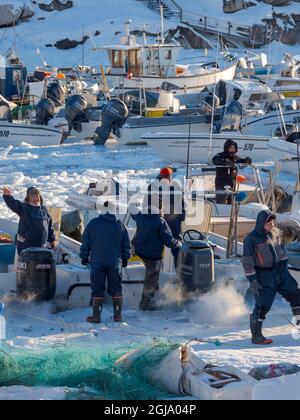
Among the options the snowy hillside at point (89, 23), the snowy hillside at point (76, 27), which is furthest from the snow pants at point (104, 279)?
the snowy hillside at point (76, 27)

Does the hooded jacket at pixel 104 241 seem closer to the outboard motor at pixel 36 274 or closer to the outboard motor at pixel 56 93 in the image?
the outboard motor at pixel 36 274

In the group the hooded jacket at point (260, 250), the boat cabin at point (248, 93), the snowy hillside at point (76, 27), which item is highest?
the hooded jacket at point (260, 250)

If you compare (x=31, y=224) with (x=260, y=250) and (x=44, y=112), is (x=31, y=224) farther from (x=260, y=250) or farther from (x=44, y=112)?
(x=44, y=112)

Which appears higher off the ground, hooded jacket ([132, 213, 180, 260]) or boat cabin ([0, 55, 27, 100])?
hooded jacket ([132, 213, 180, 260])

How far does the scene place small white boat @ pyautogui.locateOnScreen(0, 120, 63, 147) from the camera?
25.9m

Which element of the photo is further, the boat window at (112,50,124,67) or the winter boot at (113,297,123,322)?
the boat window at (112,50,124,67)

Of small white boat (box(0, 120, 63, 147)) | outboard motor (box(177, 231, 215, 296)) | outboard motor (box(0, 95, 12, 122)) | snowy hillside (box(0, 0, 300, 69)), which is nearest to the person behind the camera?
outboard motor (box(177, 231, 215, 296))

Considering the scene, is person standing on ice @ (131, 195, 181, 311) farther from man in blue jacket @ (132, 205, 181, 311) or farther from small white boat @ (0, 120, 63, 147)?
small white boat @ (0, 120, 63, 147)

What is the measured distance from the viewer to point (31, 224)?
1027 centimetres

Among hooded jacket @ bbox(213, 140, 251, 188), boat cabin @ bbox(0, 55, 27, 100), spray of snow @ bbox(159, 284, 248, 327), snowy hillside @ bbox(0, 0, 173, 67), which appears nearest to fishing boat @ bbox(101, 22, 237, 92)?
boat cabin @ bbox(0, 55, 27, 100)

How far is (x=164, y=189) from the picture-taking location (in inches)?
410

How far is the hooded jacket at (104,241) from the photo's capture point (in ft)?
30.6

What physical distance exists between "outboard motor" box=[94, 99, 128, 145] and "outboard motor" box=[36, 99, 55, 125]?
208cm

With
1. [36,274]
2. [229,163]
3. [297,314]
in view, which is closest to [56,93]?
[229,163]
